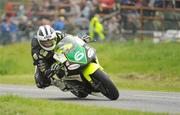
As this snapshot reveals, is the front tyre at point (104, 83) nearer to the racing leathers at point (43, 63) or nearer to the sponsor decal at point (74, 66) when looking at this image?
the sponsor decal at point (74, 66)

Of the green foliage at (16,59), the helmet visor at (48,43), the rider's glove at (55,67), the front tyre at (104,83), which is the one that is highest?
the helmet visor at (48,43)

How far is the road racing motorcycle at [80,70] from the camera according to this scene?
553 inches

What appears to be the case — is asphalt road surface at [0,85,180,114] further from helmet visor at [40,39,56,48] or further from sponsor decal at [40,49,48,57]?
helmet visor at [40,39,56,48]

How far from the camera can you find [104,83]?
14.0m

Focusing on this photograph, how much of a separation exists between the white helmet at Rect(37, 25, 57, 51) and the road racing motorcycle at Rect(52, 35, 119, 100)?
0.14 m

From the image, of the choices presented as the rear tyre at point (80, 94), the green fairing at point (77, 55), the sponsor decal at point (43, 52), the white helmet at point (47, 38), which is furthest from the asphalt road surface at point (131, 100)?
the white helmet at point (47, 38)

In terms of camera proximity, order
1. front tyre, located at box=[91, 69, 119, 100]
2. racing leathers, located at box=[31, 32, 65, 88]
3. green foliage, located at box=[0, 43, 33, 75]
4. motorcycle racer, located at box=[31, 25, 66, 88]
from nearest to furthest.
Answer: front tyre, located at box=[91, 69, 119, 100] < motorcycle racer, located at box=[31, 25, 66, 88] < racing leathers, located at box=[31, 32, 65, 88] < green foliage, located at box=[0, 43, 33, 75]

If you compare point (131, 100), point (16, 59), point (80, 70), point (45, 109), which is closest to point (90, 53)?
point (80, 70)

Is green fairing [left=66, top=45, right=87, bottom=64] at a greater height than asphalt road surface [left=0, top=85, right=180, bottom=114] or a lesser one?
greater

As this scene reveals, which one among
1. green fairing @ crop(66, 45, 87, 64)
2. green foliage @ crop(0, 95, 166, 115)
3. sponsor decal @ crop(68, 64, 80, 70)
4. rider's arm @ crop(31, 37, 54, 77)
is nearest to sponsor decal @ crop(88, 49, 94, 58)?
green fairing @ crop(66, 45, 87, 64)

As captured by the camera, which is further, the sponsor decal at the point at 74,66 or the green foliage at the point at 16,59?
the green foliage at the point at 16,59

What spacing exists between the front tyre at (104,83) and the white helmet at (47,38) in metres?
1.21

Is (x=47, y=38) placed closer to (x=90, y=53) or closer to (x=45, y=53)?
(x=45, y=53)

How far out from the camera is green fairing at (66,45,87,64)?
14234mm
